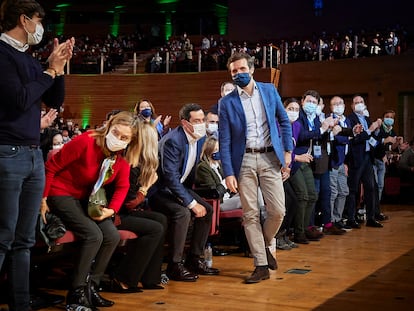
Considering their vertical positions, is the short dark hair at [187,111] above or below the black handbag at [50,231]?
above

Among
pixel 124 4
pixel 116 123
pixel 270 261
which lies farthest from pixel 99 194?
pixel 124 4

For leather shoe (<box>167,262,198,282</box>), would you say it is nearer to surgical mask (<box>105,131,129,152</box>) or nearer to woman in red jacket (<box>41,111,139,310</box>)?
woman in red jacket (<box>41,111,139,310</box>)

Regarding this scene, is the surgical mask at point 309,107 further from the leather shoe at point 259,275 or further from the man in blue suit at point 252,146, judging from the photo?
the leather shoe at point 259,275

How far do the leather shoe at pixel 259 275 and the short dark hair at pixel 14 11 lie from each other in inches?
82.9

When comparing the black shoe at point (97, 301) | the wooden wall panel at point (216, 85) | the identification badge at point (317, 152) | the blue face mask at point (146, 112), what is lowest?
the black shoe at point (97, 301)

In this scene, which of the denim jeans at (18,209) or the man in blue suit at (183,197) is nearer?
the denim jeans at (18,209)

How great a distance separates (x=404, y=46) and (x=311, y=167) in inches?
404

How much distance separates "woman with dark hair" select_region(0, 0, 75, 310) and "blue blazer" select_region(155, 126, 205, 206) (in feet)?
4.48

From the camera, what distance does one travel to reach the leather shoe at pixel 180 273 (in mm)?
3896

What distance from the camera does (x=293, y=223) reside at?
5.72 meters

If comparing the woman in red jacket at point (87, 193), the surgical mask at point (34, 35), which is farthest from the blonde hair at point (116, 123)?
the surgical mask at point (34, 35)

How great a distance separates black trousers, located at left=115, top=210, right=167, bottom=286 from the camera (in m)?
3.54

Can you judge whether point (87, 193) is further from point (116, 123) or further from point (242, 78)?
point (242, 78)

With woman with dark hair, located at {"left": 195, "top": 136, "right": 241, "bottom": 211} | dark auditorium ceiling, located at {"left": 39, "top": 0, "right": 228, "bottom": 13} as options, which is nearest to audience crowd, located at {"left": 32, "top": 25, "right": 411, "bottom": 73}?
dark auditorium ceiling, located at {"left": 39, "top": 0, "right": 228, "bottom": 13}
